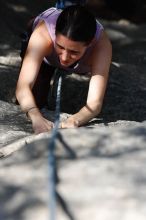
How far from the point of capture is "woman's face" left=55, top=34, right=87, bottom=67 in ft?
6.61

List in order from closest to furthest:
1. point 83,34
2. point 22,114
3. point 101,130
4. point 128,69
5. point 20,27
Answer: point 101,130 → point 83,34 → point 22,114 → point 128,69 → point 20,27

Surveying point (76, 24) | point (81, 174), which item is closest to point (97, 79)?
point (76, 24)

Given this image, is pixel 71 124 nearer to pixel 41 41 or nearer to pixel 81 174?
pixel 41 41

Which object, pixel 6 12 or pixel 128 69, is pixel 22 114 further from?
pixel 6 12

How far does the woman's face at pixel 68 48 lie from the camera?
79.3 inches

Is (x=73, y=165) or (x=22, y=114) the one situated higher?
(x=73, y=165)

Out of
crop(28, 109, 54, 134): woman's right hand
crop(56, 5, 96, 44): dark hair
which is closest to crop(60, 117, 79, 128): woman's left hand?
crop(28, 109, 54, 134): woman's right hand

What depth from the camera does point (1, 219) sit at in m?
1.12

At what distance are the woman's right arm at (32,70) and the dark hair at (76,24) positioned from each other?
0.59 ft

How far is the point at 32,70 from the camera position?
2.17 metres

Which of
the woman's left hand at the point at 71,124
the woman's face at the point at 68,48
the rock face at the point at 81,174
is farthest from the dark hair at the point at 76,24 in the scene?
the rock face at the point at 81,174

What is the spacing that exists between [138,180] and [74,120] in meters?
0.85

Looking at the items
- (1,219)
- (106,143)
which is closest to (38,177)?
(1,219)

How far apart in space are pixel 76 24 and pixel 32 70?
0.29 meters
